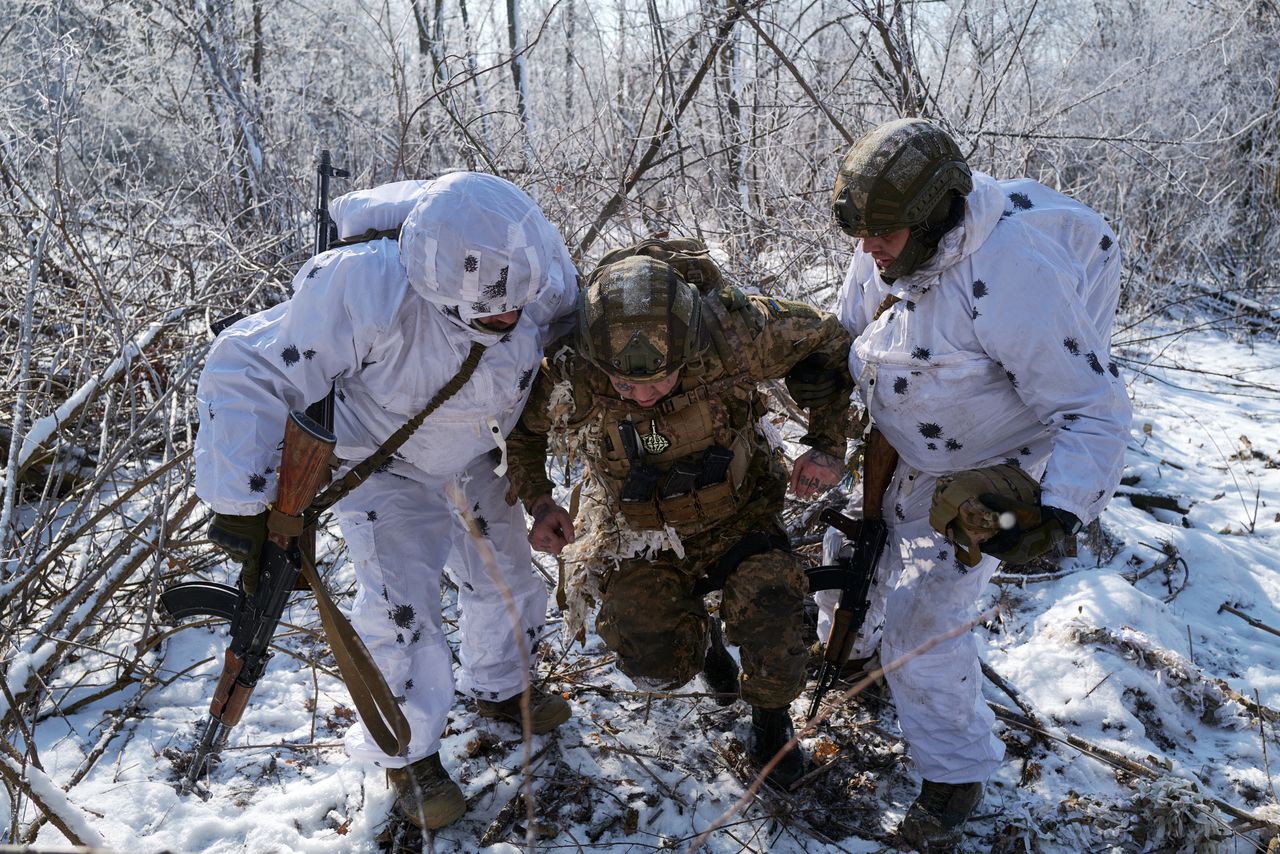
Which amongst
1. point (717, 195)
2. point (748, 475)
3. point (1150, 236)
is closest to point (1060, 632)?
point (748, 475)

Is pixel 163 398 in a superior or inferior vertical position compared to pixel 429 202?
inferior

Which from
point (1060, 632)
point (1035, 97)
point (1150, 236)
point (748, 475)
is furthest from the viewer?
point (1150, 236)

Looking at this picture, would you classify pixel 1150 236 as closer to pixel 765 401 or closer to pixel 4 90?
pixel 765 401

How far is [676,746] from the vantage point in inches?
114

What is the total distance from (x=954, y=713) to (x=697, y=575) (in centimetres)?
84

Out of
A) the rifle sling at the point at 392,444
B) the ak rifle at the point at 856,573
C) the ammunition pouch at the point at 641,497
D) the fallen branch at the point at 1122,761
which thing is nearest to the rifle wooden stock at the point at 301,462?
the rifle sling at the point at 392,444

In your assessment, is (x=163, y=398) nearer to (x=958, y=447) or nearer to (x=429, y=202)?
(x=429, y=202)

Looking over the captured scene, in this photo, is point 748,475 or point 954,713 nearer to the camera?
point 954,713

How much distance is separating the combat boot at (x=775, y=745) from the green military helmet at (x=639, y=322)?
1.13 m

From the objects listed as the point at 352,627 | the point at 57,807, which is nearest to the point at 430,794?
the point at 352,627

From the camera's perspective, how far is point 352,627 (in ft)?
7.45

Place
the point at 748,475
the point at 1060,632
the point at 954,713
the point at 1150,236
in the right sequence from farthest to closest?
the point at 1150,236, the point at 1060,632, the point at 748,475, the point at 954,713

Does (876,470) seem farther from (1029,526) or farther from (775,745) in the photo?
(775,745)

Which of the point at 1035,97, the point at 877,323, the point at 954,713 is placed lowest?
the point at 954,713
